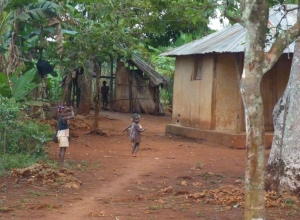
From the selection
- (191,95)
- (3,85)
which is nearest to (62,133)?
(3,85)

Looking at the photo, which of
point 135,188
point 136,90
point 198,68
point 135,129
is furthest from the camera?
point 136,90

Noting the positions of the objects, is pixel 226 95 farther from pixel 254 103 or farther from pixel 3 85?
pixel 254 103

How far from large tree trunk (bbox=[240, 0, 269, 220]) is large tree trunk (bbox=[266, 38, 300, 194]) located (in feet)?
9.34

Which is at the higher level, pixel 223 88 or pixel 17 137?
pixel 223 88

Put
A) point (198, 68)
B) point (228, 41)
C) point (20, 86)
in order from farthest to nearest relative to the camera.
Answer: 1. point (198, 68)
2. point (228, 41)
3. point (20, 86)

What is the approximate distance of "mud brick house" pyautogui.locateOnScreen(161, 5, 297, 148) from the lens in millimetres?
15719

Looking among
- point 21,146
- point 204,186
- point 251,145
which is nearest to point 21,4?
point 21,146

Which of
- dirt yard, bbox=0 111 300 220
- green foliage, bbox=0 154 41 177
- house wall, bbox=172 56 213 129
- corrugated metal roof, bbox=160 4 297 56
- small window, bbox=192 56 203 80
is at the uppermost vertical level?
corrugated metal roof, bbox=160 4 297 56

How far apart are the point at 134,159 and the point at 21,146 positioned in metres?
2.45

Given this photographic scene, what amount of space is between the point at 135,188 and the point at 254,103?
4268 mm

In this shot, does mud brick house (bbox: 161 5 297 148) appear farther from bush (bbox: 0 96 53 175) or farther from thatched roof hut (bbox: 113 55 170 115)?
thatched roof hut (bbox: 113 55 170 115)

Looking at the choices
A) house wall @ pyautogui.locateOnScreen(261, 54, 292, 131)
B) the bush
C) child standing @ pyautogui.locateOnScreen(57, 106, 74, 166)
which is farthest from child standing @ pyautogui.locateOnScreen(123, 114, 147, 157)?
house wall @ pyautogui.locateOnScreen(261, 54, 292, 131)

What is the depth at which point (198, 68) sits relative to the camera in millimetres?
17281

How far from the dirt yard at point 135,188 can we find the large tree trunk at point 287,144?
313mm
